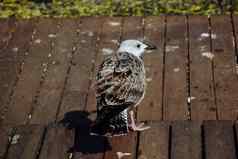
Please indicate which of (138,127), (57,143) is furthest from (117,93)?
(57,143)

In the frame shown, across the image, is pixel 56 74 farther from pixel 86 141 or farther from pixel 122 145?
pixel 122 145

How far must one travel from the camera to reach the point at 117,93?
244 inches

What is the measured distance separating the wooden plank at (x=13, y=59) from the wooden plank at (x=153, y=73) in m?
1.49

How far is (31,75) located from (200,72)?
1.94 m

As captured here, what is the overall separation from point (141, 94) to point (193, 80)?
139cm

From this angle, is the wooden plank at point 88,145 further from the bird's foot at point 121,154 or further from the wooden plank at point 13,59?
the wooden plank at point 13,59

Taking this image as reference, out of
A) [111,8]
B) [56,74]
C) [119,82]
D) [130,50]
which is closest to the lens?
[119,82]

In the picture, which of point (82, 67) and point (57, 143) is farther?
point (82, 67)

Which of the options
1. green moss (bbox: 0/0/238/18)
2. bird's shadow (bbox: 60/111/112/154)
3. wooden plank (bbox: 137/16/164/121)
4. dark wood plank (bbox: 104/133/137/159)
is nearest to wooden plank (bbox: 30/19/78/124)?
green moss (bbox: 0/0/238/18)

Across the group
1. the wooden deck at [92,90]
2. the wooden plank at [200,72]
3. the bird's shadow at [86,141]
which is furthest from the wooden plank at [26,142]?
the wooden plank at [200,72]

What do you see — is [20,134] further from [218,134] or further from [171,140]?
[218,134]

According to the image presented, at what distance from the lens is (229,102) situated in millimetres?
7320

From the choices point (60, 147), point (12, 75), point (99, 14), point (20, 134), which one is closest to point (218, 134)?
point (60, 147)

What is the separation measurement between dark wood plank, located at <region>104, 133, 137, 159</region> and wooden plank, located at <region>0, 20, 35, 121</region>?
1765 mm
